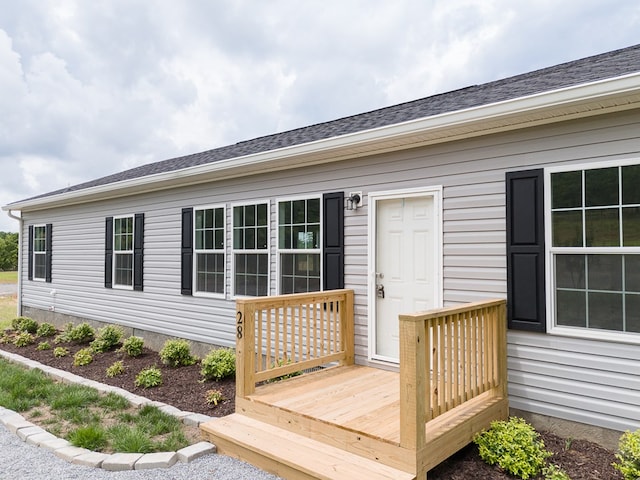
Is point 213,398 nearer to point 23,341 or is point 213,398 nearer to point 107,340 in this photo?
point 107,340

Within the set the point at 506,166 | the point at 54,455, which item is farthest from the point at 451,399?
the point at 54,455

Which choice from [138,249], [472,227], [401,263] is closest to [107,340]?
[138,249]

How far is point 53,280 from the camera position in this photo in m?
10.0

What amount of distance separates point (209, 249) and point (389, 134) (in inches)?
140

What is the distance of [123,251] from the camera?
8.12 metres

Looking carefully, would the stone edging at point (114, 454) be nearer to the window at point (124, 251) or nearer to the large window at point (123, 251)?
the window at point (124, 251)

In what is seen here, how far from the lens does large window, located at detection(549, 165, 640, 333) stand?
3.12 m

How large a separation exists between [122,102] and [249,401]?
1433 centimetres

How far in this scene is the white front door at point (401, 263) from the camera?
167 inches

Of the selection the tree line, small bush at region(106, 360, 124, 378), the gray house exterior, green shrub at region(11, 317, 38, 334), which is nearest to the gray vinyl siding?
the gray house exterior

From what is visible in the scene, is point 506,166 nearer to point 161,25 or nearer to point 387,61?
point 161,25

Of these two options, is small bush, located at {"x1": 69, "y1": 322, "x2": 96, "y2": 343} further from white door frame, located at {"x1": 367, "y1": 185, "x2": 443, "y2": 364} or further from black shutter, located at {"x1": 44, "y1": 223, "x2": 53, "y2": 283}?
white door frame, located at {"x1": 367, "y1": 185, "x2": 443, "y2": 364}

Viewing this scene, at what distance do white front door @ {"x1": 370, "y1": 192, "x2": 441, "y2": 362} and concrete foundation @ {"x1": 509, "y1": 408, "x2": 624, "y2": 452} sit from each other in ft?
3.93

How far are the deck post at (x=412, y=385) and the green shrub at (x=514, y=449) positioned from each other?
71cm
